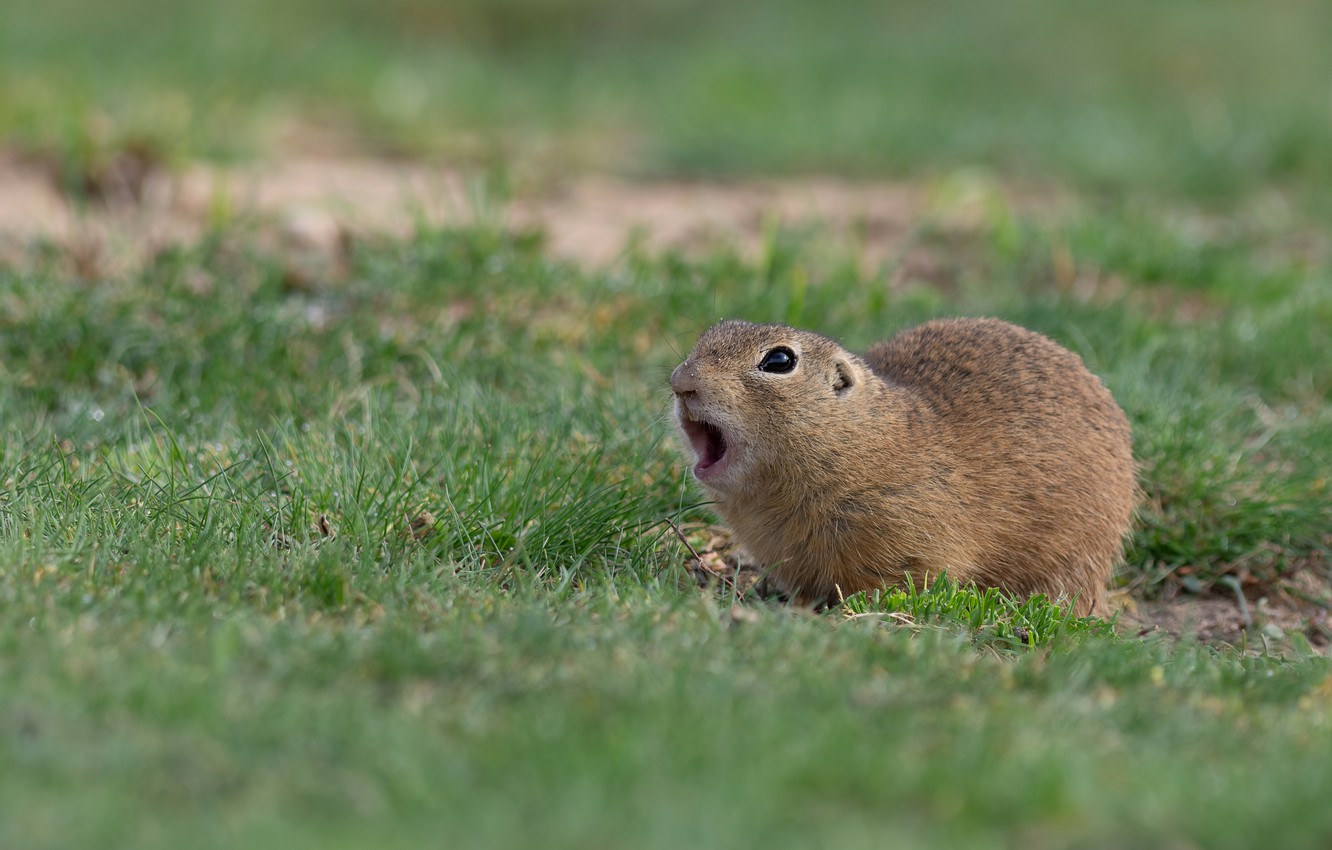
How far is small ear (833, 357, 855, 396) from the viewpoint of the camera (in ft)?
13.8

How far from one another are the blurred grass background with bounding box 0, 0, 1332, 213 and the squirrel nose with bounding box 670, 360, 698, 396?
375cm

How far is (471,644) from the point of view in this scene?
120 inches

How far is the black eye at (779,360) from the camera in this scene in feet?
13.7

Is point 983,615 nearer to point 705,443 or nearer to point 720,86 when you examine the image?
point 705,443

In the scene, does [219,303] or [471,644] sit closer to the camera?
[471,644]

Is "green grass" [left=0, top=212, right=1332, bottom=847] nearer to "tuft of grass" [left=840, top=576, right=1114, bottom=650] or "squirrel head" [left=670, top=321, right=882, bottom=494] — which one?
"tuft of grass" [left=840, top=576, right=1114, bottom=650]

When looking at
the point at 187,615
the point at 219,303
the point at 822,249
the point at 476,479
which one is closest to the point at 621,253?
the point at 822,249

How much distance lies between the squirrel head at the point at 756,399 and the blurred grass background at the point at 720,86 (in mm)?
3753

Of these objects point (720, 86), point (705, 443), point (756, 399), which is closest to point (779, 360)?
point (756, 399)

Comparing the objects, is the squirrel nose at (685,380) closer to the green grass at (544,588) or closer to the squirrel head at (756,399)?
the squirrel head at (756,399)

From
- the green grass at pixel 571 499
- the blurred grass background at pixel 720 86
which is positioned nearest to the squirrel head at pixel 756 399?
the green grass at pixel 571 499

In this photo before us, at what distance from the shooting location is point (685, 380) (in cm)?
401

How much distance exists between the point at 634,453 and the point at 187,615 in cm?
171

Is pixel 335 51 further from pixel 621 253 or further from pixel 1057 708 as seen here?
pixel 1057 708
